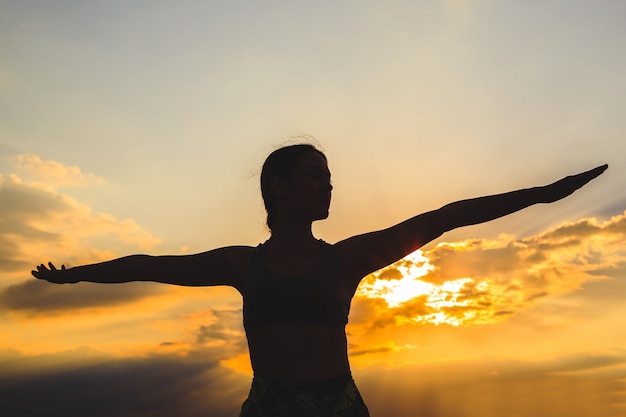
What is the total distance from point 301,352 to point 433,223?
1.49 meters

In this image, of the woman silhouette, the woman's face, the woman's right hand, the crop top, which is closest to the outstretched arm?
the woman silhouette

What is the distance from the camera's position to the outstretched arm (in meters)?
5.62

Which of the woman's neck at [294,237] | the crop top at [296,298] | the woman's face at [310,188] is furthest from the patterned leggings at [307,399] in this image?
the woman's face at [310,188]

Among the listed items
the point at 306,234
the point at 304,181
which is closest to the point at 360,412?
the point at 306,234

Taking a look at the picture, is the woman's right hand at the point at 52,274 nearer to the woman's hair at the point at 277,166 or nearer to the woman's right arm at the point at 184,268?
the woman's right arm at the point at 184,268

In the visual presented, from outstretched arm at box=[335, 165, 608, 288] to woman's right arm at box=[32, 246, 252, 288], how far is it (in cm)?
89

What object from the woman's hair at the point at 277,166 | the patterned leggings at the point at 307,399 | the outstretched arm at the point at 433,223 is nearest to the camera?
the patterned leggings at the point at 307,399

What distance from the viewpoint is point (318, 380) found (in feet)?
17.6

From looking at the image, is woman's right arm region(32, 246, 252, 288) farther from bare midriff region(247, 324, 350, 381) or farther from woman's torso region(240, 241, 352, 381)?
bare midriff region(247, 324, 350, 381)

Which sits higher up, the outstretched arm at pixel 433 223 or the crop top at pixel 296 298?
the outstretched arm at pixel 433 223

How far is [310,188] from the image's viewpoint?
5852mm

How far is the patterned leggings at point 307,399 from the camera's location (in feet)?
17.4

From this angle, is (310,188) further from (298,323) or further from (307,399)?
(307,399)

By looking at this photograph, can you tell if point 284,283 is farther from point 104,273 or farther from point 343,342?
point 104,273
